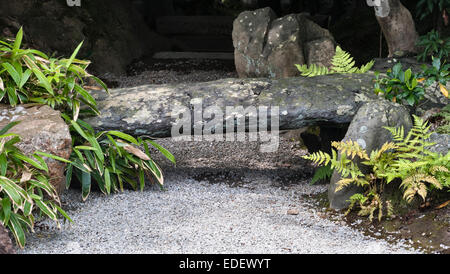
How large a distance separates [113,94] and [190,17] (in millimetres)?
4962

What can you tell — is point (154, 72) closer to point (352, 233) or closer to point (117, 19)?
point (117, 19)

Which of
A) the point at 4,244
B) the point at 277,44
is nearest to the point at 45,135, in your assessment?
the point at 4,244

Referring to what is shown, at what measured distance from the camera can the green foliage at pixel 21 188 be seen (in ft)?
12.0

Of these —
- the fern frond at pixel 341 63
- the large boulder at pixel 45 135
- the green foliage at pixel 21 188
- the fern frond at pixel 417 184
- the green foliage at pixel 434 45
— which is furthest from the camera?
the green foliage at pixel 434 45

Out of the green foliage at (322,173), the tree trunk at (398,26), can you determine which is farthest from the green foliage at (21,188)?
the tree trunk at (398,26)

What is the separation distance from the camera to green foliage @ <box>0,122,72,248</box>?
367 centimetres

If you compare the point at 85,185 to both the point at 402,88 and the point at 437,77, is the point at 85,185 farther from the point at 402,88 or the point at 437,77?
the point at 437,77

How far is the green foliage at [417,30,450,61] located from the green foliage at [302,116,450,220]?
1.89 metres

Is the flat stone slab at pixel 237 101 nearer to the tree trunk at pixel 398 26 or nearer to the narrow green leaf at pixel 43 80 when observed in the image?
the narrow green leaf at pixel 43 80

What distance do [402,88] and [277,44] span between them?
186cm

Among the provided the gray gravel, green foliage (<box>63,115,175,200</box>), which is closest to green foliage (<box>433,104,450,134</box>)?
the gray gravel

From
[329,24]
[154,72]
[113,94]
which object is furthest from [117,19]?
[113,94]

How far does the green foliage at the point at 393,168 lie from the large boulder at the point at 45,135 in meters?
1.80

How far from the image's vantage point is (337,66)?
220 inches
